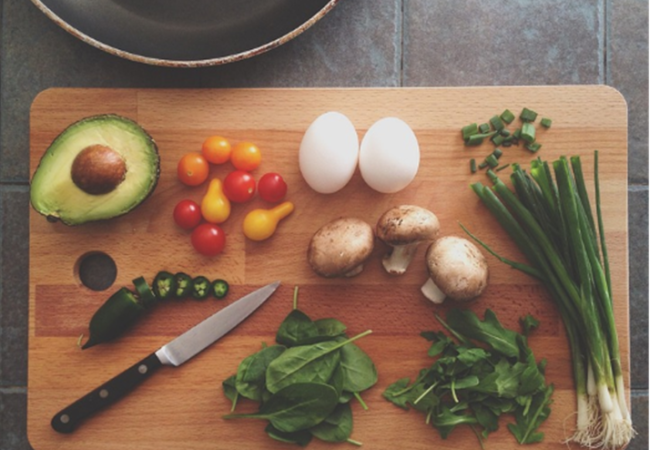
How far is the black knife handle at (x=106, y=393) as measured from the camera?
46.3 inches

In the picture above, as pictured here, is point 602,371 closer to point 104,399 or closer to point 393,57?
point 393,57

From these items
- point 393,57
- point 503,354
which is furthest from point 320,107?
point 503,354

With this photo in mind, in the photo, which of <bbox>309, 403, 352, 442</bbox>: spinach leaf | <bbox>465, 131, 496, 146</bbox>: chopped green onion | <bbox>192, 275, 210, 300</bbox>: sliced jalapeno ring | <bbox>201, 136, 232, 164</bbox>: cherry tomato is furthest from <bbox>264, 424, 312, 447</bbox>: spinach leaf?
<bbox>465, 131, 496, 146</bbox>: chopped green onion

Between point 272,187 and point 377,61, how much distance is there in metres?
0.34

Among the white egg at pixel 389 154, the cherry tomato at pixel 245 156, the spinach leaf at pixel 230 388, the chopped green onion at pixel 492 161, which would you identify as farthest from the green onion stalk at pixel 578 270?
the spinach leaf at pixel 230 388

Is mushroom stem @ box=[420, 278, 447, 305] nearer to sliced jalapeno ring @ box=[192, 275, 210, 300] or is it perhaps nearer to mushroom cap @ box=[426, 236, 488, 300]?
mushroom cap @ box=[426, 236, 488, 300]

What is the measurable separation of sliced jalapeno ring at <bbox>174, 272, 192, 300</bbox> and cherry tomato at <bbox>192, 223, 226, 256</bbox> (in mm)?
55

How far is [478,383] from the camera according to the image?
1131 mm

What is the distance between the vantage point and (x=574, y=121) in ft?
3.93

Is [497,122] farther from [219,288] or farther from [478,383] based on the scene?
[219,288]

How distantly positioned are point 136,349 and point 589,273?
834mm

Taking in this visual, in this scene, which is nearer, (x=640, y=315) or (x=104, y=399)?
(x=104, y=399)

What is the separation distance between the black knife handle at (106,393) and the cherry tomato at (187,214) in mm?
246

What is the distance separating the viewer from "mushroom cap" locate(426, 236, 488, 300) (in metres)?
1.10
